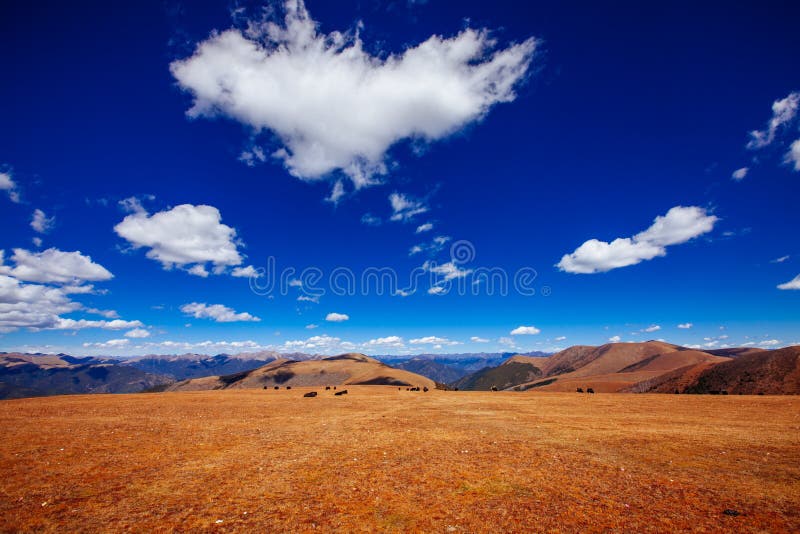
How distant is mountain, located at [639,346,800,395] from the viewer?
74.2 m

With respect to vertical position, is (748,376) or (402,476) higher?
(748,376)

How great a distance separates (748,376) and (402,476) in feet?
360

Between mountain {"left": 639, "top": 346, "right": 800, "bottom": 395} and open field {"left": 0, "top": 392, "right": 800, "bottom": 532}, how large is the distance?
71.4m

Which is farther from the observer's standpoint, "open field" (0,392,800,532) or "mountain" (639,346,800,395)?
"mountain" (639,346,800,395)

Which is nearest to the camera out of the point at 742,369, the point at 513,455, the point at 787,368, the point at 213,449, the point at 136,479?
the point at 136,479

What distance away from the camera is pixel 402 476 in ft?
46.1

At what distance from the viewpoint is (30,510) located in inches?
427

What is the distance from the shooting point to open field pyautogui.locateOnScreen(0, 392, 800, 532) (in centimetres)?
1029

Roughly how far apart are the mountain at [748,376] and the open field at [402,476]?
234 ft

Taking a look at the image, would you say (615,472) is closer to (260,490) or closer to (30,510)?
(260,490)

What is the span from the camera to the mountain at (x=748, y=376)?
2923 inches

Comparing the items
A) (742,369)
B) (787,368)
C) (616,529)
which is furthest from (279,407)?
(742,369)

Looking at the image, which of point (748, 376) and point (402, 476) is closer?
point (402, 476)

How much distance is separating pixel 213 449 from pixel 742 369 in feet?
397
